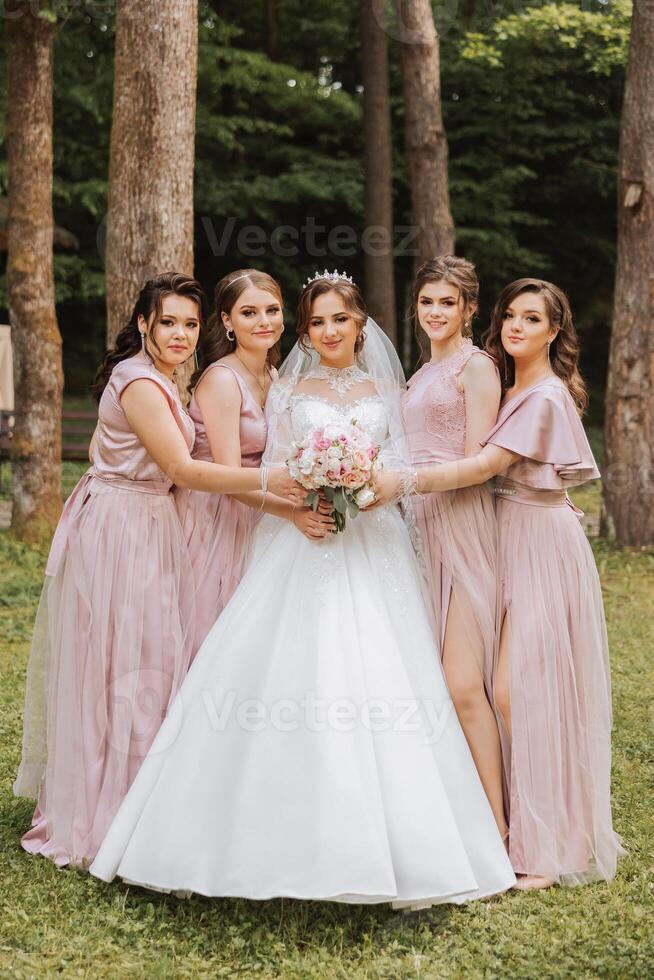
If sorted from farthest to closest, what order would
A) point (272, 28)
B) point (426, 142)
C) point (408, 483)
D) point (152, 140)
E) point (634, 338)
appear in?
point (272, 28) < point (426, 142) < point (634, 338) < point (152, 140) < point (408, 483)

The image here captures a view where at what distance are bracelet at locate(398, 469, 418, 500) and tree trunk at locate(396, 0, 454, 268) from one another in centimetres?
843

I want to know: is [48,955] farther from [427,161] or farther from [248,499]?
[427,161]

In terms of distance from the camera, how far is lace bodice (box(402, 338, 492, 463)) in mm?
4297

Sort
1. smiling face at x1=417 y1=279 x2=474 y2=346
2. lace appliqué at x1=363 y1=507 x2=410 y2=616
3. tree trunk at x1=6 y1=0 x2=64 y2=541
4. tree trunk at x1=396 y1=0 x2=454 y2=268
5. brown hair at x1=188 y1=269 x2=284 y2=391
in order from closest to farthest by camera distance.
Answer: lace appliqué at x1=363 y1=507 x2=410 y2=616 → smiling face at x1=417 y1=279 x2=474 y2=346 → brown hair at x1=188 y1=269 x2=284 y2=391 → tree trunk at x1=6 y1=0 x2=64 y2=541 → tree trunk at x1=396 y1=0 x2=454 y2=268

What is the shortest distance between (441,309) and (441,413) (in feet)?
1.34

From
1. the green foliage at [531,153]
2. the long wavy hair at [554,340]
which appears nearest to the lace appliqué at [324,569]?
the long wavy hair at [554,340]

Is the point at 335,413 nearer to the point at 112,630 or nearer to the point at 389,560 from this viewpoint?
the point at 389,560

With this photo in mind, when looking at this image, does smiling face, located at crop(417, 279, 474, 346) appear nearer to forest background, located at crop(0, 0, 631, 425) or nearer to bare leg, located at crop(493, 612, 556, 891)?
bare leg, located at crop(493, 612, 556, 891)

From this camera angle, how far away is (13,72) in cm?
1018

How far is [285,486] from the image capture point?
4059 millimetres

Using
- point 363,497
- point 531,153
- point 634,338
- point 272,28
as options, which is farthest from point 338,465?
point 272,28

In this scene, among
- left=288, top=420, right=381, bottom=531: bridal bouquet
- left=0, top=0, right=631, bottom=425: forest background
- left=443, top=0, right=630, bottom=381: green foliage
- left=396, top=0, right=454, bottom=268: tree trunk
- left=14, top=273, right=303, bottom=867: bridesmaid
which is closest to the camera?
left=288, top=420, right=381, bottom=531: bridal bouquet

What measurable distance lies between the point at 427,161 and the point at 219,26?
706cm

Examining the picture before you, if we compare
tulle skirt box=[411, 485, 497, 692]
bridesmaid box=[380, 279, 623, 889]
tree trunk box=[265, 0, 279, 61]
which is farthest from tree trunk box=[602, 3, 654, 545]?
tree trunk box=[265, 0, 279, 61]
